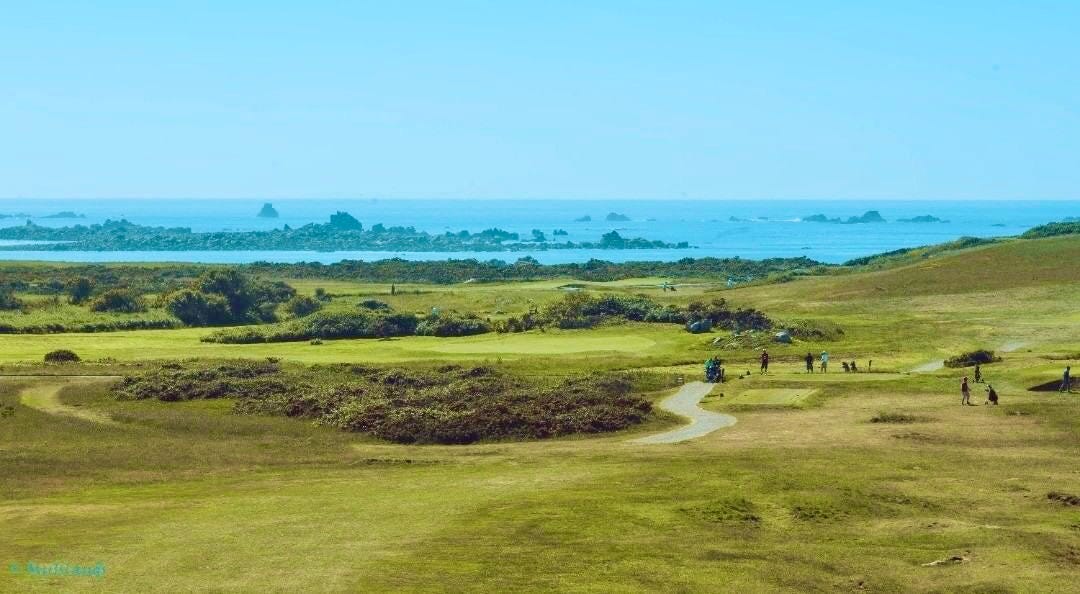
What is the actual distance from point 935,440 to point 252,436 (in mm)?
24174

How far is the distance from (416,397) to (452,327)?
33.9m

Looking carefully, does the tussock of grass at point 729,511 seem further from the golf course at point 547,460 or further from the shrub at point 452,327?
the shrub at point 452,327

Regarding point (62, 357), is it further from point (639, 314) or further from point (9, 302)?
point (639, 314)

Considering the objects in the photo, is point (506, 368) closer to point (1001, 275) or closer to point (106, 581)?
point (106, 581)

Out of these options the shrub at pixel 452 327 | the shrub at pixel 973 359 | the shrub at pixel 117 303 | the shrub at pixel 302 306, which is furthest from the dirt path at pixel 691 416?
the shrub at pixel 117 303

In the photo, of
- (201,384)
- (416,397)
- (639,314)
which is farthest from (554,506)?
(639,314)

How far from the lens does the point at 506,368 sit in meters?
67.1

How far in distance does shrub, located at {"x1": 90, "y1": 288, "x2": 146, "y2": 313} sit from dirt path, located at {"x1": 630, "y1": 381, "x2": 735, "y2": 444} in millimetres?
54655

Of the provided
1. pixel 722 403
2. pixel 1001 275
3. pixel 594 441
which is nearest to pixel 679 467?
pixel 594 441

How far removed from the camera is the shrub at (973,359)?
6581 centimetres

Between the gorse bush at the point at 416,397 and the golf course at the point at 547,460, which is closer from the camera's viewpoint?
the golf course at the point at 547,460

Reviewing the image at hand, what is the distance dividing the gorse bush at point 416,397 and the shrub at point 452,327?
72.4ft

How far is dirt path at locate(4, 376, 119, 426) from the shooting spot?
5159 centimetres

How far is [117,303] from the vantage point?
101000 millimetres
